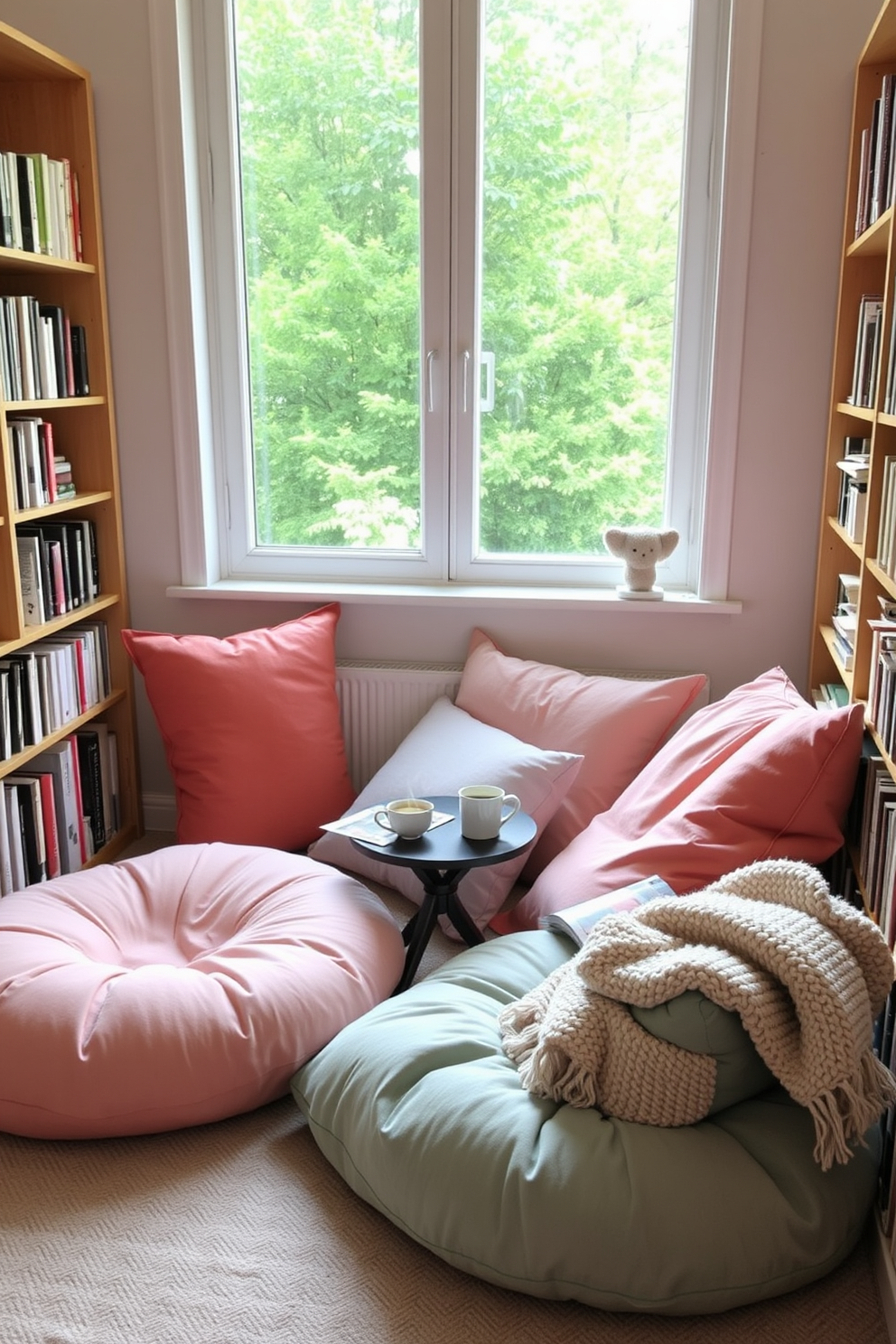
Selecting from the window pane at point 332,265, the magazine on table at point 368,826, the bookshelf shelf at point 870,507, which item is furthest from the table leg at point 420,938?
the window pane at point 332,265

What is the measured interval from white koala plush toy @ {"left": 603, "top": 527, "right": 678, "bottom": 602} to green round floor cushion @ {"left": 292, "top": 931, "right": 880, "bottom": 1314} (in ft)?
4.70

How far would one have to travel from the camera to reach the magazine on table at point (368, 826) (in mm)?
2281

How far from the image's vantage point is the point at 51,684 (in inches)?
107

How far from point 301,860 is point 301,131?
1815mm

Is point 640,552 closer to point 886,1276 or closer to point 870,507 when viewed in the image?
point 870,507

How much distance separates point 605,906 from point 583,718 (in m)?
0.67

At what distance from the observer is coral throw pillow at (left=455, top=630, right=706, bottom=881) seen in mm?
2703

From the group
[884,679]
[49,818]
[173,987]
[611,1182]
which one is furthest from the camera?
[49,818]

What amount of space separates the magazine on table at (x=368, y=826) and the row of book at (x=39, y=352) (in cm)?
116

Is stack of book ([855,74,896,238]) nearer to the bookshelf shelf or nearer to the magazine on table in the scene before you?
the bookshelf shelf

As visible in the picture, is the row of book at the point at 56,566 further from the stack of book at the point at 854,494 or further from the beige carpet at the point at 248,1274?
the stack of book at the point at 854,494

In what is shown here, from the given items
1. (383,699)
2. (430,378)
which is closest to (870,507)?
(430,378)

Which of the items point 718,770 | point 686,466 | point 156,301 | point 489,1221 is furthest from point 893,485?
point 156,301

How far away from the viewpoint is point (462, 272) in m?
2.92
